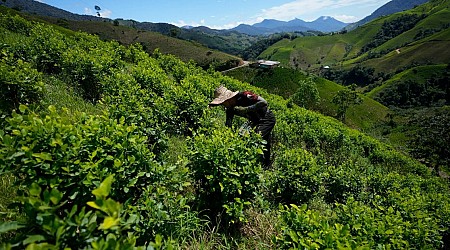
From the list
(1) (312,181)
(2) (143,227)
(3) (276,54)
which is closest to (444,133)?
(1) (312,181)

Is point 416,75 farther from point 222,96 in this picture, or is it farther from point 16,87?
point 16,87

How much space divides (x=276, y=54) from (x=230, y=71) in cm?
10429

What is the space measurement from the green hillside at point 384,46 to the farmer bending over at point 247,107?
13026 cm

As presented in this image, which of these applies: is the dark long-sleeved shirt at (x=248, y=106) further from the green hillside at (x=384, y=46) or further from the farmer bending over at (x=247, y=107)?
the green hillside at (x=384, y=46)

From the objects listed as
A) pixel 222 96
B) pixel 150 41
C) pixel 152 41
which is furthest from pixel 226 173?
pixel 150 41

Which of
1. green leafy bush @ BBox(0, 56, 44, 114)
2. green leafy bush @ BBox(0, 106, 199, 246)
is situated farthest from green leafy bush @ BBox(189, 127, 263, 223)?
green leafy bush @ BBox(0, 56, 44, 114)

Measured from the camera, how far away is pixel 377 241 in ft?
13.4

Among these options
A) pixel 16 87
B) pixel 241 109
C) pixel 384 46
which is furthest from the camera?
pixel 384 46

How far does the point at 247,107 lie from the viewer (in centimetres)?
661

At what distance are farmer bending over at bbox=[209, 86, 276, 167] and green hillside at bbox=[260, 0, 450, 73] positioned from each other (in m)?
130

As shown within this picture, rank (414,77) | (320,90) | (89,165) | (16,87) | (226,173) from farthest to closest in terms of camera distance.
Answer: (414,77), (320,90), (16,87), (226,173), (89,165)

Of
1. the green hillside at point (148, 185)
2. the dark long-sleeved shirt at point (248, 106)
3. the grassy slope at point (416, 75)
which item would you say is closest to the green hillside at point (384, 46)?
the grassy slope at point (416, 75)

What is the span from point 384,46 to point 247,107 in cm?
17694

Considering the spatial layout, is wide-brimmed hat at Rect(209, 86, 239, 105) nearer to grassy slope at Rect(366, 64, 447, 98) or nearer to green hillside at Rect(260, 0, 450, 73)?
grassy slope at Rect(366, 64, 447, 98)
